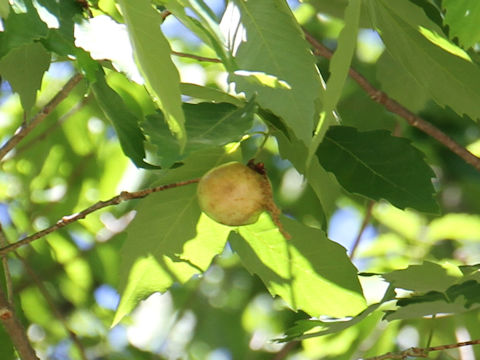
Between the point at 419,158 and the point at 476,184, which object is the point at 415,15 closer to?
the point at 419,158

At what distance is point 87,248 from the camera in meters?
1.77

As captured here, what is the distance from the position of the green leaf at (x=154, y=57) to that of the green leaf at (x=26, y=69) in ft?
1.24

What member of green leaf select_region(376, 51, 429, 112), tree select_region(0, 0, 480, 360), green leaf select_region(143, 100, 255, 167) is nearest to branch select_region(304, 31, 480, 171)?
tree select_region(0, 0, 480, 360)

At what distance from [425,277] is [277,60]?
31 cm

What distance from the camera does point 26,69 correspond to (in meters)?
1.10

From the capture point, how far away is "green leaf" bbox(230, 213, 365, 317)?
3.40ft

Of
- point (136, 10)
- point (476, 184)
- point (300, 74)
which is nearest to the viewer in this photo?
point (136, 10)

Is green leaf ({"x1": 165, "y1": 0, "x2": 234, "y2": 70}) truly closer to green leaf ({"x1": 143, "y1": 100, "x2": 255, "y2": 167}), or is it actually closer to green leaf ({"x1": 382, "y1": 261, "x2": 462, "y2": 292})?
green leaf ({"x1": 143, "y1": 100, "x2": 255, "y2": 167})

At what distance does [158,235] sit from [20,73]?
27cm

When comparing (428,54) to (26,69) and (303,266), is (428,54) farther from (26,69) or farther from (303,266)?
(26,69)

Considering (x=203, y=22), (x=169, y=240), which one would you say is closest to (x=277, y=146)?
(x=169, y=240)

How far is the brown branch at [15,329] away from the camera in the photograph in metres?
1.10

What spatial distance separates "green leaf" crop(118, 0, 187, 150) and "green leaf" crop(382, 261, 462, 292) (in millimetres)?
366

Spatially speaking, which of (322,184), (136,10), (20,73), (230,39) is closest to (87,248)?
(20,73)
